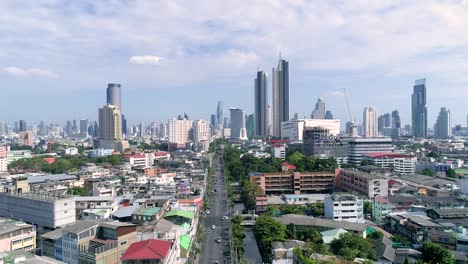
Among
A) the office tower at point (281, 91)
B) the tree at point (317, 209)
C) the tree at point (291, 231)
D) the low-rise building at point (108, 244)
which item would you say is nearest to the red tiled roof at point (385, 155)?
the tree at point (317, 209)

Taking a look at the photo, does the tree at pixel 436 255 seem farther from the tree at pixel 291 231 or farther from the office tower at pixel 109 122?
the office tower at pixel 109 122

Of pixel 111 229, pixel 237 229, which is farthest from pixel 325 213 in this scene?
pixel 111 229

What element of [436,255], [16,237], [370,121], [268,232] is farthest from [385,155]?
[370,121]

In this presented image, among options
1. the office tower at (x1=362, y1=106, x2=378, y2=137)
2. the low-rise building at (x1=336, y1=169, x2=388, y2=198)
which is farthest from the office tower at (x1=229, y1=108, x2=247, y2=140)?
the low-rise building at (x1=336, y1=169, x2=388, y2=198)

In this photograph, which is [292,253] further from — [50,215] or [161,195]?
[161,195]

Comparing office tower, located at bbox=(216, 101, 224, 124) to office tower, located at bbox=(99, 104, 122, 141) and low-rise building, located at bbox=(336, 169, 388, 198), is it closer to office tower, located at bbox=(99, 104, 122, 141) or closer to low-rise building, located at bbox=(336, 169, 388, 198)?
office tower, located at bbox=(99, 104, 122, 141)
